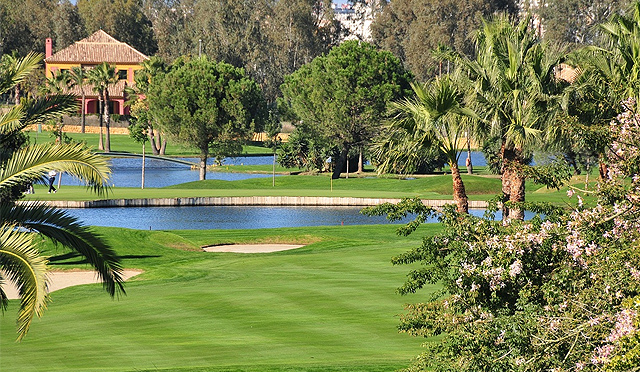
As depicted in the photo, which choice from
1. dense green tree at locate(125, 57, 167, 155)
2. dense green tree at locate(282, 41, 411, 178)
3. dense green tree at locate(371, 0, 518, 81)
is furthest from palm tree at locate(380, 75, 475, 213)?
dense green tree at locate(371, 0, 518, 81)

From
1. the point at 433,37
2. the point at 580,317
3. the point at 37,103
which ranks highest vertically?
the point at 433,37

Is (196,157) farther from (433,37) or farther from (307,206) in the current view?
Answer: (307,206)

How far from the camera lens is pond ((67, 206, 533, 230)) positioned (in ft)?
150

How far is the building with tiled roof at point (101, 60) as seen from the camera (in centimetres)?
12225

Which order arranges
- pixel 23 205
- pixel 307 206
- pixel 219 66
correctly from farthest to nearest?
pixel 219 66 < pixel 307 206 < pixel 23 205

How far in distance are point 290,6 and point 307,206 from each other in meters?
74.6

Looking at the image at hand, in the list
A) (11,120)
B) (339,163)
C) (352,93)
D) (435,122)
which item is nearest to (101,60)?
(352,93)

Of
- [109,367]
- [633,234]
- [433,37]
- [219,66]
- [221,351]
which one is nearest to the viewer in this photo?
[633,234]

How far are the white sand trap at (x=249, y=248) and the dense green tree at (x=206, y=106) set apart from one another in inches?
1322

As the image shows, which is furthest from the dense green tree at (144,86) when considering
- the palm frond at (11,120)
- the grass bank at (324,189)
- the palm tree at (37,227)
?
the palm tree at (37,227)

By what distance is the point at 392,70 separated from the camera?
71.1 m

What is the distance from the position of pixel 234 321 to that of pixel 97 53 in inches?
4387

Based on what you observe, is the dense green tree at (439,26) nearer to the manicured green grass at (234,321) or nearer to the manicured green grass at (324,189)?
the manicured green grass at (324,189)

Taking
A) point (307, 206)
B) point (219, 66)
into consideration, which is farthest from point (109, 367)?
point (219, 66)
